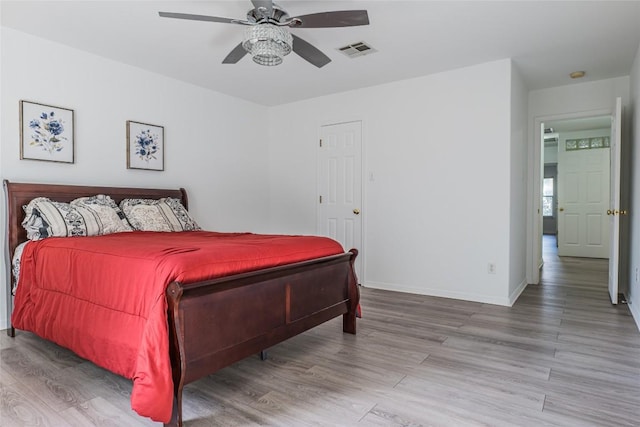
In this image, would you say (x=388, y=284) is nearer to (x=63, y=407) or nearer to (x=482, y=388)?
(x=482, y=388)

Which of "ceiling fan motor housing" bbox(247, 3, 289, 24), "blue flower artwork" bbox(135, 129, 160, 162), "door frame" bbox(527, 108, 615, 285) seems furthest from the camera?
"door frame" bbox(527, 108, 615, 285)

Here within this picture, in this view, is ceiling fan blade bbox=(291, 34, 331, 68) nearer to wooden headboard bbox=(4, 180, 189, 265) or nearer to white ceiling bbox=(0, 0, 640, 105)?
white ceiling bbox=(0, 0, 640, 105)

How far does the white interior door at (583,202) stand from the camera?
695 centimetres

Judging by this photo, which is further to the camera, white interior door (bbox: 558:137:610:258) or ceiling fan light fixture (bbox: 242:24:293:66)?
white interior door (bbox: 558:137:610:258)

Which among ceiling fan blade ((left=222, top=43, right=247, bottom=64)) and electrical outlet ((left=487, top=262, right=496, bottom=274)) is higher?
ceiling fan blade ((left=222, top=43, right=247, bottom=64))

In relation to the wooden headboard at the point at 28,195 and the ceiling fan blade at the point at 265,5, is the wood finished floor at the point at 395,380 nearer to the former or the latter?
the wooden headboard at the point at 28,195

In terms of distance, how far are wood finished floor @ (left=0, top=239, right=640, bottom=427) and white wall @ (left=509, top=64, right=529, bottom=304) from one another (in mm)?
839

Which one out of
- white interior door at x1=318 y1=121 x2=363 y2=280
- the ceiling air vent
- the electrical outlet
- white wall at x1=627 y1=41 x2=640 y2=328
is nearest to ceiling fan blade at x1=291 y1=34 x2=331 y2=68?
the ceiling air vent

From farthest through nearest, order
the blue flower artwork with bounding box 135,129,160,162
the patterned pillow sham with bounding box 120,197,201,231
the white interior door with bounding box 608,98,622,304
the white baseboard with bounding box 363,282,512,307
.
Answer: the blue flower artwork with bounding box 135,129,160,162
the white baseboard with bounding box 363,282,512,307
the white interior door with bounding box 608,98,622,304
the patterned pillow sham with bounding box 120,197,201,231

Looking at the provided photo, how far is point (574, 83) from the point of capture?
4504 mm

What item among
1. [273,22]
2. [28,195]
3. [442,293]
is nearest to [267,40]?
[273,22]

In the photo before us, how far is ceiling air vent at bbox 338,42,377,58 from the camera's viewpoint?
3395mm

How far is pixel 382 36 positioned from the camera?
10.6 feet

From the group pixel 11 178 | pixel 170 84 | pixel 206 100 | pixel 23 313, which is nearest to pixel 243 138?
pixel 206 100
